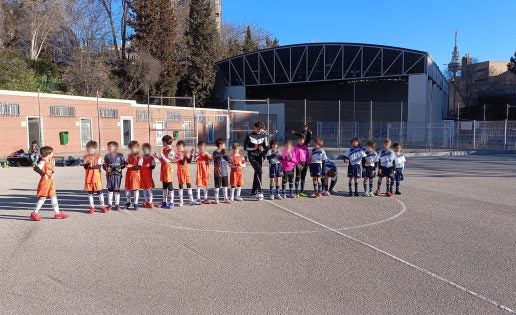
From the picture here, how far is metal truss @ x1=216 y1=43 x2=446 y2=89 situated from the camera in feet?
144

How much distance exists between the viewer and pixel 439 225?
26.7 ft

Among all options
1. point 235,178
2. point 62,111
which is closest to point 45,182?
point 235,178

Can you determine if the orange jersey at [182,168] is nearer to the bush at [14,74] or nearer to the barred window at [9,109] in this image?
the barred window at [9,109]

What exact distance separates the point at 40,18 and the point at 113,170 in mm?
37779

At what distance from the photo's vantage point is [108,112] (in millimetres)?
30812

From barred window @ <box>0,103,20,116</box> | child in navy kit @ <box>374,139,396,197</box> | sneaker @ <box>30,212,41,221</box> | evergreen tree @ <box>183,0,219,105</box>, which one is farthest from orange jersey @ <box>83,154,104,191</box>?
evergreen tree @ <box>183,0,219,105</box>

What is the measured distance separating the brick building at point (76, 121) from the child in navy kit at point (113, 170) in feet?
44.0

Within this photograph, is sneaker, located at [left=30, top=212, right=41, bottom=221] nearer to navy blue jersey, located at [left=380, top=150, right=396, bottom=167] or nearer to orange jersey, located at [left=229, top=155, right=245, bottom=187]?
orange jersey, located at [left=229, top=155, right=245, bottom=187]

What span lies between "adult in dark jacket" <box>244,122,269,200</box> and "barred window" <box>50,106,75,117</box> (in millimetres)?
20081

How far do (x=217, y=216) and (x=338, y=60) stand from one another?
41.9 metres

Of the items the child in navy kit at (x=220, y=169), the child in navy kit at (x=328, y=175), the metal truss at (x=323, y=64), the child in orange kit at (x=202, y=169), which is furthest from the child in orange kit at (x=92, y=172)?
the metal truss at (x=323, y=64)

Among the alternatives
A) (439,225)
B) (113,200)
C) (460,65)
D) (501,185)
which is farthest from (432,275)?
(460,65)

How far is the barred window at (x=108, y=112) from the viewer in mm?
30391

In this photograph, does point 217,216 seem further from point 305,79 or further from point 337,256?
point 305,79
